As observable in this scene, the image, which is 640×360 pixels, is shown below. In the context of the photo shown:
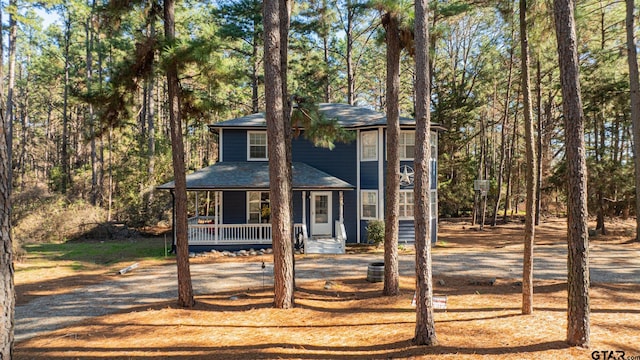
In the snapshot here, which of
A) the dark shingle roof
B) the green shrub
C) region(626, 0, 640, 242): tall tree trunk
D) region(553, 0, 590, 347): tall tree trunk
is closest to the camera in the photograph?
region(553, 0, 590, 347): tall tree trunk

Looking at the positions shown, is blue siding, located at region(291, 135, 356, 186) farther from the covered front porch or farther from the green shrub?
the green shrub

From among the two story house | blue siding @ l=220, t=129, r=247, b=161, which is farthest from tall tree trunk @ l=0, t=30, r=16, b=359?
blue siding @ l=220, t=129, r=247, b=161

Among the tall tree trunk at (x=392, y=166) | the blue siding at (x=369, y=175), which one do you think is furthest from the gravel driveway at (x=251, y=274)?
the blue siding at (x=369, y=175)

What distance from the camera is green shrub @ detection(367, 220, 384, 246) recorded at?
17344 millimetres

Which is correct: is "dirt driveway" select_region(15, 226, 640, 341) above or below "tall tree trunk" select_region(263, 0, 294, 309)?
below

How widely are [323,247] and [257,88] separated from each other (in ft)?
61.6

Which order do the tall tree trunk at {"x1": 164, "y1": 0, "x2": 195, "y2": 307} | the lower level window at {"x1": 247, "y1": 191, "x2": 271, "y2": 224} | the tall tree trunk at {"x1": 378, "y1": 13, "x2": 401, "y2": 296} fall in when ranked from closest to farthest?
the tall tree trunk at {"x1": 164, "y1": 0, "x2": 195, "y2": 307}
the tall tree trunk at {"x1": 378, "y1": 13, "x2": 401, "y2": 296}
the lower level window at {"x1": 247, "y1": 191, "x2": 271, "y2": 224}

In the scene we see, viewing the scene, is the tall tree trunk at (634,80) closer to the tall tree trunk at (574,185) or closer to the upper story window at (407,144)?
the upper story window at (407,144)

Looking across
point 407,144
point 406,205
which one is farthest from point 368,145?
point 406,205

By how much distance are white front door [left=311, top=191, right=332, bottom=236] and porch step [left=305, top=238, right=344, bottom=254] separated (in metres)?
1.30

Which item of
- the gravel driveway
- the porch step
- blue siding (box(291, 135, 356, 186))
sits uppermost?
blue siding (box(291, 135, 356, 186))

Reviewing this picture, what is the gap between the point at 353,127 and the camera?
61.1 ft

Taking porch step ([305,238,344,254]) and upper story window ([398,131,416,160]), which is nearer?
porch step ([305,238,344,254])

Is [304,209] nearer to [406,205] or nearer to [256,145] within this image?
[256,145]
